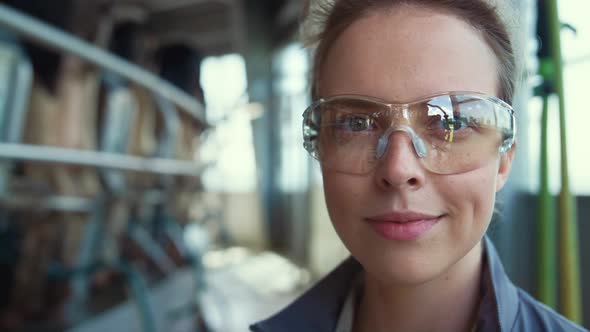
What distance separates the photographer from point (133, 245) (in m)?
2.12

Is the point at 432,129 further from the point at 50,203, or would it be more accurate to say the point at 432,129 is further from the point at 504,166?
the point at 50,203

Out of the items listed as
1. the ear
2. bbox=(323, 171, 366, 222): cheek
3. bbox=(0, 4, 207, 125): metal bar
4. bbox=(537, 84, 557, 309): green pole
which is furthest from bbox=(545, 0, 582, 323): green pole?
bbox=(0, 4, 207, 125): metal bar

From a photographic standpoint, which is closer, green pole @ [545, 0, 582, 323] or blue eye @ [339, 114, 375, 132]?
blue eye @ [339, 114, 375, 132]

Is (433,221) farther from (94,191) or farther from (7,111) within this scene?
(94,191)

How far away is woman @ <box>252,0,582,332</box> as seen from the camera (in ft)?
1.42

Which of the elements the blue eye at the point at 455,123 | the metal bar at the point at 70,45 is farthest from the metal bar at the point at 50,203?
the blue eye at the point at 455,123

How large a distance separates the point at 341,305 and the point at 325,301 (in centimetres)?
3

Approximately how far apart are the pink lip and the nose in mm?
30

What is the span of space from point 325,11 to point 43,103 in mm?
1326

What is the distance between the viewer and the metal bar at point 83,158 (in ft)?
2.38

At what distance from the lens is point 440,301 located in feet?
1.66

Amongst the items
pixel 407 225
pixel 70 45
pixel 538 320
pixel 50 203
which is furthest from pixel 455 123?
pixel 50 203

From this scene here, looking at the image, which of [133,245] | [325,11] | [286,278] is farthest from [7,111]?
[286,278]

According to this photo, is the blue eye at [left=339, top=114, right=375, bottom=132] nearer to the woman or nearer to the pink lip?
the woman
